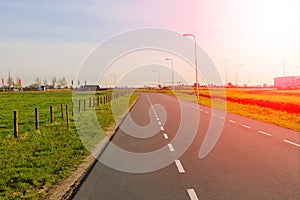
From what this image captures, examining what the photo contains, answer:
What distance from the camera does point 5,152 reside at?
989cm

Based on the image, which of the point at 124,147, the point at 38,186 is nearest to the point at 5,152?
the point at 124,147

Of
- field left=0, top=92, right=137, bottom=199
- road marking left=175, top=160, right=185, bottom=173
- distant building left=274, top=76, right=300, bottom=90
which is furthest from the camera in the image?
distant building left=274, top=76, right=300, bottom=90

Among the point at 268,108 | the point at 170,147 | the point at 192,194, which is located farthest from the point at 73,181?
the point at 268,108

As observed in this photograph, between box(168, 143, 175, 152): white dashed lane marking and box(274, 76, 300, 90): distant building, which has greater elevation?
box(274, 76, 300, 90): distant building

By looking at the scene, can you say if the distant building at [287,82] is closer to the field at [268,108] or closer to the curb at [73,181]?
the field at [268,108]

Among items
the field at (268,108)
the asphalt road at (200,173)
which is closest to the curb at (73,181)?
the asphalt road at (200,173)

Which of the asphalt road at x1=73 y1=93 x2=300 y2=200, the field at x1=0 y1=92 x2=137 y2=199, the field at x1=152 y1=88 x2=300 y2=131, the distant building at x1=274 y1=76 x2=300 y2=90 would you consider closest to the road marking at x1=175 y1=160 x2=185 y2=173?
the asphalt road at x1=73 y1=93 x2=300 y2=200

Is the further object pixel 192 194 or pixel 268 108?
pixel 268 108

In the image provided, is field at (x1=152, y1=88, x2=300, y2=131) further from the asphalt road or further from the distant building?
the distant building

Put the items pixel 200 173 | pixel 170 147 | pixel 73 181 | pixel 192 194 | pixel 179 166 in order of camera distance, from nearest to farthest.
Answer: pixel 192 194 < pixel 73 181 < pixel 200 173 < pixel 179 166 < pixel 170 147

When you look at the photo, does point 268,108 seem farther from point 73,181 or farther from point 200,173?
point 73,181

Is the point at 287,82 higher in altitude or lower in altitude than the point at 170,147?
higher

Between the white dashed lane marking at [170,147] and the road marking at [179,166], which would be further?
the white dashed lane marking at [170,147]

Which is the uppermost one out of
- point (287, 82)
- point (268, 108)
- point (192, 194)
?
point (287, 82)
